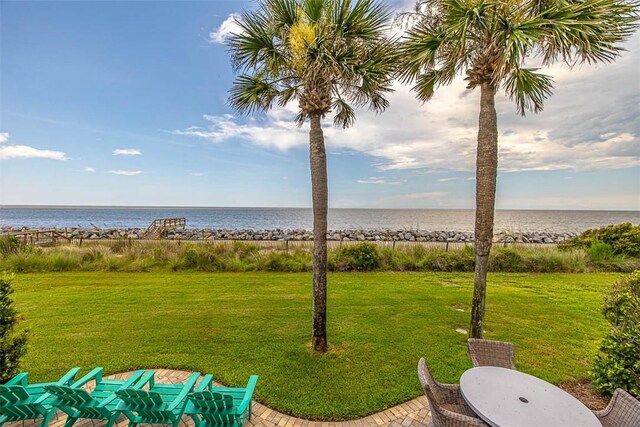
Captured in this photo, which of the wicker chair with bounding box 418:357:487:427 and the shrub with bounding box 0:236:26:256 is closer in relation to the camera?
the wicker chair with bounding box 418:357:487:427

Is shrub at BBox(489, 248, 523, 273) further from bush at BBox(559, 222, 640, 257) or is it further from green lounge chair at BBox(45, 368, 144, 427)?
green lounge chair at BBox(45, 368, 144, 427)

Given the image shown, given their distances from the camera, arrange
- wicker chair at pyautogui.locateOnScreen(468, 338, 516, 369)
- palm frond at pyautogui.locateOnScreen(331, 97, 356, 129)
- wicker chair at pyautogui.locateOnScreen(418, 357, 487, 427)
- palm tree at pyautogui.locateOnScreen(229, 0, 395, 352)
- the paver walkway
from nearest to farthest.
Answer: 1. wicker chair at pyautogui.locateOnScreen(418, 357, 487, 427)
2. the paver walkway
3. wicker chair at pyautogui.locateOnScreen(468, 338, 516, 369)
4. palm tree at pyautogui.locateOnScreen(229, 0, 395, 352)
5. palm frond at pyautogui.locateOnScreen(331, 97, 356, 129)

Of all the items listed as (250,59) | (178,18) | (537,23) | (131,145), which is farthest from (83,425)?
(131,145)

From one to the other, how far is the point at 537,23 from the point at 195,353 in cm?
758

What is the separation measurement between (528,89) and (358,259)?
803 cm

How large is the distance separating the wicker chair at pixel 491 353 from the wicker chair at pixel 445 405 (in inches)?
24.6

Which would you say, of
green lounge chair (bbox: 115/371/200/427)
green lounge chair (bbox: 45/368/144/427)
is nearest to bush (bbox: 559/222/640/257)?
green lounge chair (bbox: 115/371/200/427)

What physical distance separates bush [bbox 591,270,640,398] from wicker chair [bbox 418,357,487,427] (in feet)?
7.04

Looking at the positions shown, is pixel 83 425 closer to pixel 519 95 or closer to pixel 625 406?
pixel 625 406

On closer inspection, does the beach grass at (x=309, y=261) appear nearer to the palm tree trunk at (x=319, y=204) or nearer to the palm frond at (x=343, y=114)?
the palm frond at (x=343, y=114)

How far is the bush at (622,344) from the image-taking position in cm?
326

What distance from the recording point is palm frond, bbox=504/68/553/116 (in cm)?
561

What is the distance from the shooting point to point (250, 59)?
5191mm

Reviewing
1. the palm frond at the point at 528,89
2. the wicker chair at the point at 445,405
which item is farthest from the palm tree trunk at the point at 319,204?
the palm frond at the point at 528,89
